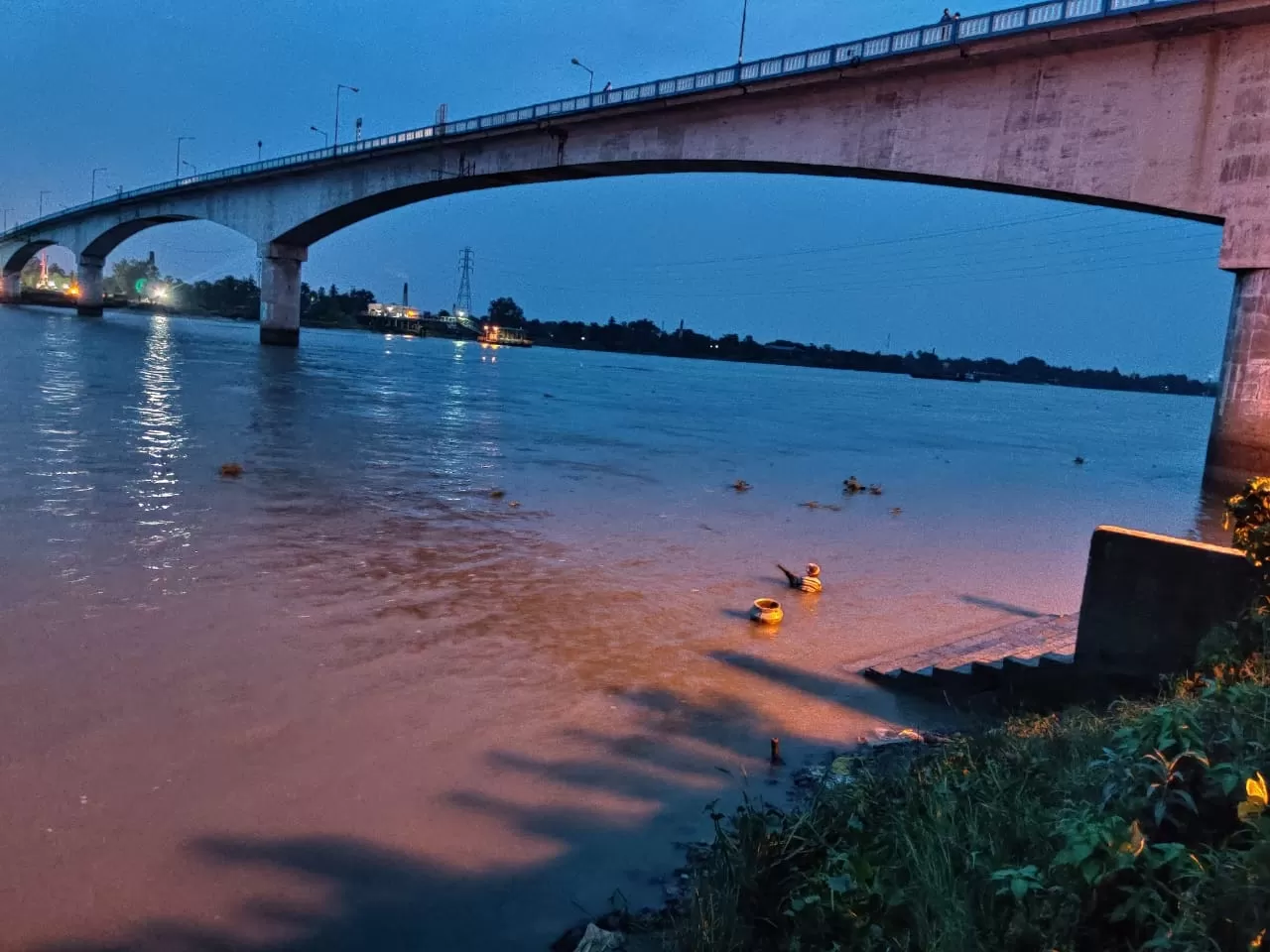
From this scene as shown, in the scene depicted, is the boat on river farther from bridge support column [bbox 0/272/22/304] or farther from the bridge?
the bridge

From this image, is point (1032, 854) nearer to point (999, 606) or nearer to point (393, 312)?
point (999, 606)

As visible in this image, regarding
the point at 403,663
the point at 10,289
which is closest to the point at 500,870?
the point at 403,663

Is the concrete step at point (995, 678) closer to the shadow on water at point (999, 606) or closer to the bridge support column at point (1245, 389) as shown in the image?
the shadow on water at point (999, 606)

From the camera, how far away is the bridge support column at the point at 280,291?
59.6 meters

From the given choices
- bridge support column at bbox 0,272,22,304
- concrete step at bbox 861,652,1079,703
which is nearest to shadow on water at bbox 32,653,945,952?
concrete step at bbox 861,652,1079,703

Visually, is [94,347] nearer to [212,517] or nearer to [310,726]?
[212,517]

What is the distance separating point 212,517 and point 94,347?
1728 inches

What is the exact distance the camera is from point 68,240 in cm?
8706

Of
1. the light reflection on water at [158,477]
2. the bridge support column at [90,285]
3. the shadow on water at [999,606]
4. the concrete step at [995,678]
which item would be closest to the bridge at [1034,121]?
the shadow on water at [999,606]

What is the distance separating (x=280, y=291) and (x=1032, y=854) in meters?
63.7

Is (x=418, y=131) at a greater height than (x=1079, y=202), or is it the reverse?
(x=418, y=131)

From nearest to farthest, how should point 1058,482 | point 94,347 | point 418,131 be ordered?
point 1058,482 → point 418,131 → point 94,347

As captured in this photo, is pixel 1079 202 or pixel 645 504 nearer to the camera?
pixel 645 504

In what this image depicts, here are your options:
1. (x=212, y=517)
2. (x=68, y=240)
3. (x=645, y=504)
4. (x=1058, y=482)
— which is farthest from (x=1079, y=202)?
(x=68, y=240)
